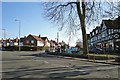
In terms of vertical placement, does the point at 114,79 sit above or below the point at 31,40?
below

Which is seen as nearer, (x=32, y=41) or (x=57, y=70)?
(x=57, y=70)

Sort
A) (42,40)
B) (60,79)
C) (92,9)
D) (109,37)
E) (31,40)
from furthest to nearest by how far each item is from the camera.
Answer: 1. (42,40)
2. (31,40)
3. (109,37)
4. (92,9)
5. (60,79)

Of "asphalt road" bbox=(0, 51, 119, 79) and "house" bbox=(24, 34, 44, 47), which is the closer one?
"asphalt road" bbox=(0, 51, 119, 79)

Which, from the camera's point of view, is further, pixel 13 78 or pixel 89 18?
pixel 89 18

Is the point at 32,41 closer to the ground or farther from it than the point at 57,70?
farther from it

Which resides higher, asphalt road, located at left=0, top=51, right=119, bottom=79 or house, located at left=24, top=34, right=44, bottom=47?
house, located at left=24, top=34, right=44, bottom=47

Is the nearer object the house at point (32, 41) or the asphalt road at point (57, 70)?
the asphalt road at point (57, 70)

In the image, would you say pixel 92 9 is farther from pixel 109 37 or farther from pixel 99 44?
pixel 99 44

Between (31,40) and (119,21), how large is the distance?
10558 centimetres

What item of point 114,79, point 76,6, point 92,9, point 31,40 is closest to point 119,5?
point 92,9

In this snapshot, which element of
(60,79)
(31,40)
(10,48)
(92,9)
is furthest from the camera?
(31,40)

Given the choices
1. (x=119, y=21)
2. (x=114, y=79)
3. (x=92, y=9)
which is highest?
(x=92, y=9)

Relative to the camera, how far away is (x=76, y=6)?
4266 centimetres

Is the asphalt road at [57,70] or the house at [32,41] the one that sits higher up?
the house at [32,41]
